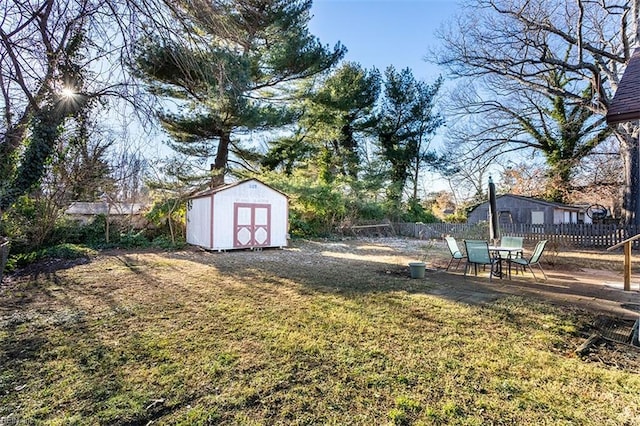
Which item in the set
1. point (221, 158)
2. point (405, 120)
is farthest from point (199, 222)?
point (405, 120)

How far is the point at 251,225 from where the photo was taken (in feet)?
37.2

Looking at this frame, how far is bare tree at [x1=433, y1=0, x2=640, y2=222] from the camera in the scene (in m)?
10.2

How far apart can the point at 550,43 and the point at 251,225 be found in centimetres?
1213

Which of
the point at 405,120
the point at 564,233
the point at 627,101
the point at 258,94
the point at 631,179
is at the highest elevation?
the point at 405,120

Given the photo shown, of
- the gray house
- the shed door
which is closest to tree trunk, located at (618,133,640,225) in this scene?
the gray house

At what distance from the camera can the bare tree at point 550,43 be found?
33.6 feet

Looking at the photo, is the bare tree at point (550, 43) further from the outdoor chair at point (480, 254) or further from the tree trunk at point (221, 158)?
the tree trunk at point (221, 158)

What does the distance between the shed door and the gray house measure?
41.2ft

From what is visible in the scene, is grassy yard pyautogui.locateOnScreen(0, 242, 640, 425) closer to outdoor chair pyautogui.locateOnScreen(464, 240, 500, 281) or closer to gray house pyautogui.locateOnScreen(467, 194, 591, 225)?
outdoor chair pyautogui.locateOnScreen(464, 240, 500, 281)

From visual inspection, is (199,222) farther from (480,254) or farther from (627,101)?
(627,101)

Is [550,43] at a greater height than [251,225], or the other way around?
[550,43]

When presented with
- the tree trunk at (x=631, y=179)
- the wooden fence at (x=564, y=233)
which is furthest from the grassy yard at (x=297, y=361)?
the tree trunk at (x=631, y=179)

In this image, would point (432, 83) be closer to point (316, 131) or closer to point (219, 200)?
point (316, 131)

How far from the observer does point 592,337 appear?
320 centimetres
